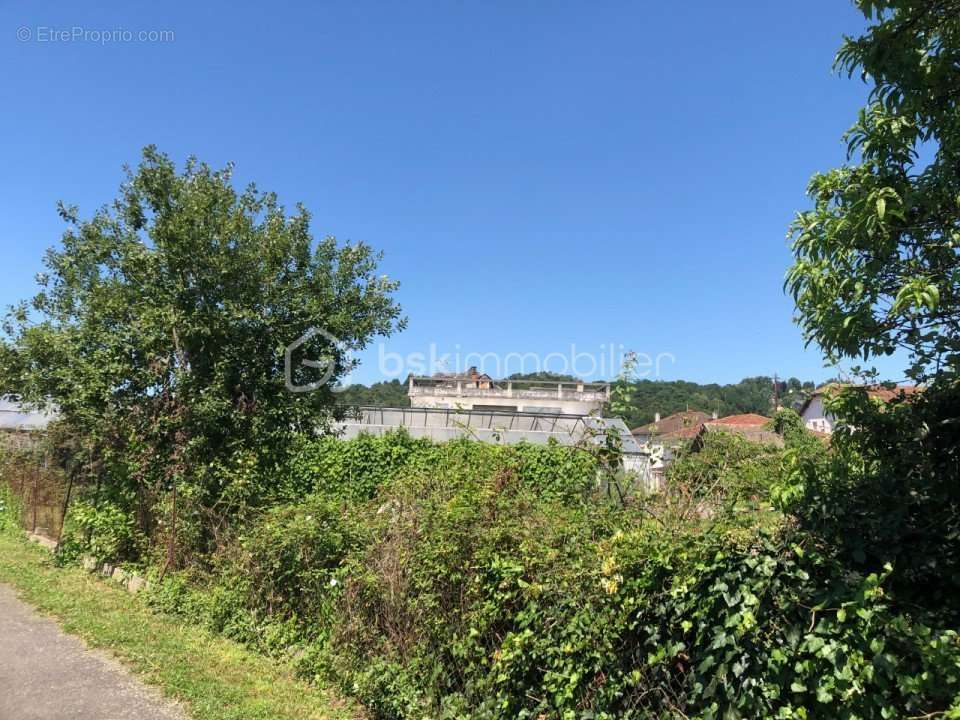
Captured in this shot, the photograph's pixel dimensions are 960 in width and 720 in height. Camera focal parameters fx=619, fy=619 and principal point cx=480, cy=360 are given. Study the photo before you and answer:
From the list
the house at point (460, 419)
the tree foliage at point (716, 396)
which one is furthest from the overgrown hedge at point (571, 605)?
the tree foliage at point (716, 396)

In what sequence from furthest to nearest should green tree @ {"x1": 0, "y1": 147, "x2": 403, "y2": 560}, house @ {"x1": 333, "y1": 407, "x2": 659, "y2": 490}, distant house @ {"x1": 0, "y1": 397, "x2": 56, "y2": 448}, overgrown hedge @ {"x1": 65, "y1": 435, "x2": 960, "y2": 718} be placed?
house @ {"x1": 333, "y1": 407, "x2": 659, "y2": 490} < distant house @ {"x1": 0, "y1": 397, "x2": 56, "y2": 448} < green tree @ {"x1": 0, "y1": 147, "x2": 403, "y2": 560} < overgrown hedge @ {"x1": 65, "y1": 435, "x2": 960, "y2": 718}

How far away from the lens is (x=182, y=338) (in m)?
8.25

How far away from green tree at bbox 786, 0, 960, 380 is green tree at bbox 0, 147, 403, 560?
656 centimetres

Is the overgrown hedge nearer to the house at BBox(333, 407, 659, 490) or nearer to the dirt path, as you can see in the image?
the dirt path

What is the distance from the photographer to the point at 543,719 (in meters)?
3.49

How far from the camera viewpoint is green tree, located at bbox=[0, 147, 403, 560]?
802 cm

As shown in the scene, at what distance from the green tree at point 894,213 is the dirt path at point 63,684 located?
16.2 ft

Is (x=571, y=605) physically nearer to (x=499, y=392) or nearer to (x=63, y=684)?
(x=63, y=684)

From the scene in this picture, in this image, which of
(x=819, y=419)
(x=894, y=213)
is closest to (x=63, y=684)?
(x=894, y=213)

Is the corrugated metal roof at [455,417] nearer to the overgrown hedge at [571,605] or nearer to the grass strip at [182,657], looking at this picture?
the grass strip at [182,657]

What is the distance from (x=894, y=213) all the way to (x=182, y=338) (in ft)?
26.3

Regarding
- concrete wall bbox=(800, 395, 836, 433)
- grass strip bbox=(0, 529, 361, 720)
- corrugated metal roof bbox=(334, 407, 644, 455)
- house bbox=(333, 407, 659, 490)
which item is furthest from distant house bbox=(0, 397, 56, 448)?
concrete wall bbox=(800, 395, 836, 433)

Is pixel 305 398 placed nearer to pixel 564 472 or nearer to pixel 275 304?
pixel 275 304

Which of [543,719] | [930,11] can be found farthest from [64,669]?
[930,11]
